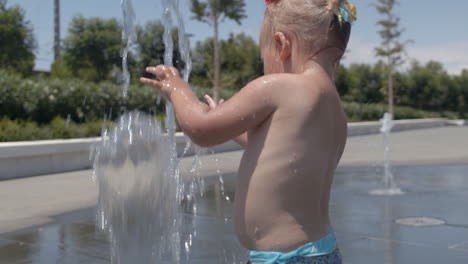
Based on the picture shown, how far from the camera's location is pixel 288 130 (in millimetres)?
1537

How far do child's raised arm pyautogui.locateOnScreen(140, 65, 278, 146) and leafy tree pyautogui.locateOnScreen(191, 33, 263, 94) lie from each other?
1059 inches

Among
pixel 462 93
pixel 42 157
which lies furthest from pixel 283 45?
pixel 462 93

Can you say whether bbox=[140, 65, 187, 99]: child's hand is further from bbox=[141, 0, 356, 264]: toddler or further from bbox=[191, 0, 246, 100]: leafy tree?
bbox=[191, 0, 246, 100]: leafy tree

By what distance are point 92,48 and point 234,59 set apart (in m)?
8.18

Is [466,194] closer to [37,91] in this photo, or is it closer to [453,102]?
[37,91]

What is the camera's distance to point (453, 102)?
41.4 m

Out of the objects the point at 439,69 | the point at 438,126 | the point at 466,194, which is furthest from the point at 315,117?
the point at 439,69

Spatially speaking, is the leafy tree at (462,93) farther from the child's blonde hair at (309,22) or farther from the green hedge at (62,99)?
the child's blonde hair at (309,22)

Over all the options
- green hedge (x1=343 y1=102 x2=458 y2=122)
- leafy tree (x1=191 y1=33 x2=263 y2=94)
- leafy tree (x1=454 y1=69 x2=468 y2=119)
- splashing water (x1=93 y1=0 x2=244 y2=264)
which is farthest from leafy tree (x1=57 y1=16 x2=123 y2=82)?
splashing water (x1=93 y1=0 x2=244 y2=264)

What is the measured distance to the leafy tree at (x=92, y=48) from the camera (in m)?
30.6

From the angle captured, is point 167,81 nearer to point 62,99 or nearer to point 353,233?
point 353,233

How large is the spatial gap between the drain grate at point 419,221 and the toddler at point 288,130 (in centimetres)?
366

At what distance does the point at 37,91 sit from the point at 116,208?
11.5m

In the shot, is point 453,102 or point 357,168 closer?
point 357,168
